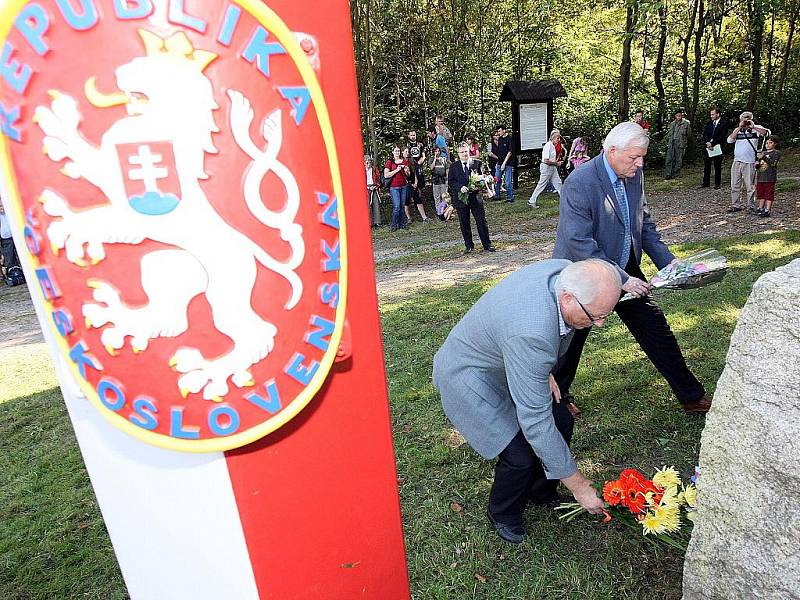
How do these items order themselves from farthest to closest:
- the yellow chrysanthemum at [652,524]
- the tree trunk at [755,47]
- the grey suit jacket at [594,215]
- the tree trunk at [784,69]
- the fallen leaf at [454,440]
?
the tree trunk at [784,69] → the tree trunk at [755,47] → the fallen leaf at [454,440] → the grey suit jacket at [594,215] → the yellow chrysanthemum at [652,524]

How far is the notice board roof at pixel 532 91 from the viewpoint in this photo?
1505 cm

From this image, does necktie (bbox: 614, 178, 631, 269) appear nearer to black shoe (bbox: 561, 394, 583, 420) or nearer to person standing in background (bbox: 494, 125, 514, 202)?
black shoe (bbox: 561, 394, 583, 420)

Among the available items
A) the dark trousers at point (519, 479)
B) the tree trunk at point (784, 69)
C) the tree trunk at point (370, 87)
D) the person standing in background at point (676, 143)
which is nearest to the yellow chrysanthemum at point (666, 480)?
the dark trousers at point (519, 479)

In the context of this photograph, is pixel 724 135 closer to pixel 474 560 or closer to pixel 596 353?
pixel 596 353

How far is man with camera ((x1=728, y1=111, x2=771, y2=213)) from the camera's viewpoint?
386 inches

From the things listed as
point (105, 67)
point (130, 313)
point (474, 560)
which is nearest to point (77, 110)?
point (105, 67)

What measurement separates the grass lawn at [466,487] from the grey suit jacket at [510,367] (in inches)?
23.2

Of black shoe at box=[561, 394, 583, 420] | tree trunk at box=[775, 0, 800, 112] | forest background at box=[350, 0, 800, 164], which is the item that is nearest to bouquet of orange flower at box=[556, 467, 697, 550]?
black shoe at box=[561, 394, 583, 420]

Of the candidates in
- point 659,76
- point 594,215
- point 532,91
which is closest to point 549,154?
point 532,91

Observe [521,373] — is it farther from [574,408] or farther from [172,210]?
[574,408]

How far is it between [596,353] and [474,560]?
2456mm

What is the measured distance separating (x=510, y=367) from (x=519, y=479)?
76cm

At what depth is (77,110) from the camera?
1.02 metres

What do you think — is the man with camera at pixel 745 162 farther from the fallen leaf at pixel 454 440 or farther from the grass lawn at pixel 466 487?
the fallen leaf at pixel 454 440
